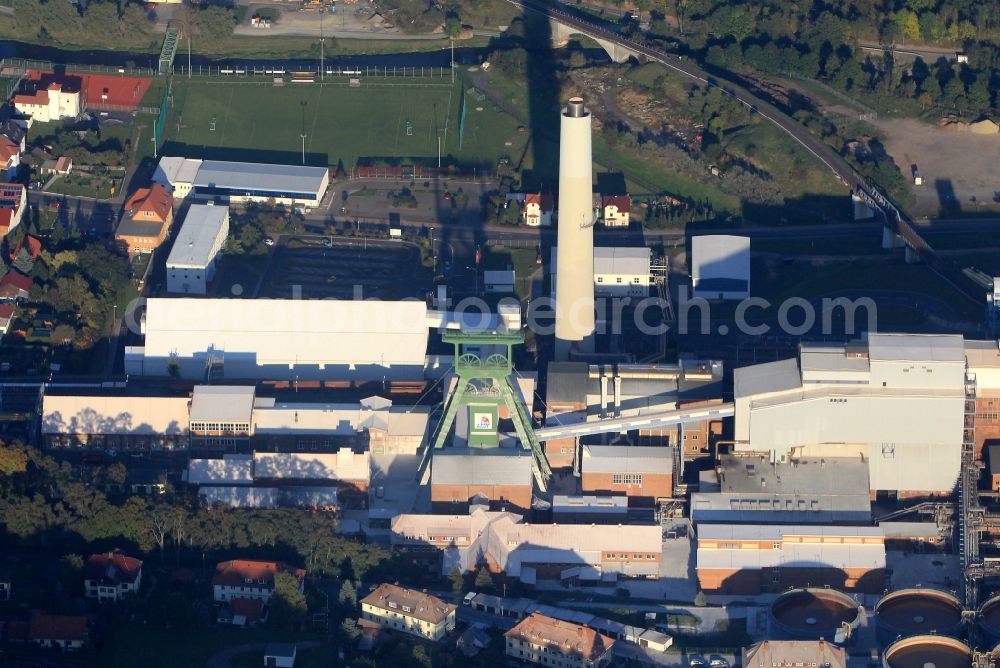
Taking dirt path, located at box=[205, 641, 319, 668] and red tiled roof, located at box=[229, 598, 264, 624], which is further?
red tiled roof, located at box=[229, 598, 264, 624]

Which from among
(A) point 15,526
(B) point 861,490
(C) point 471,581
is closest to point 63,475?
(A) point 15,526

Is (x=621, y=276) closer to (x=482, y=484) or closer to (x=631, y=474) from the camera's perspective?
(x=631, y=474)

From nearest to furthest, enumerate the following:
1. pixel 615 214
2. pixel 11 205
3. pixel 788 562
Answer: pixel 788 562 < pixel 11 205 < pixel 615 214

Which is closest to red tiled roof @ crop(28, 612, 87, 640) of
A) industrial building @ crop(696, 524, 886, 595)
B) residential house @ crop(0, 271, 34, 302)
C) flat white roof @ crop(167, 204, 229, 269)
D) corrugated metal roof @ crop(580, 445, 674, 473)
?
corrugated metal roof @ crop(580, 445, 674, 473)

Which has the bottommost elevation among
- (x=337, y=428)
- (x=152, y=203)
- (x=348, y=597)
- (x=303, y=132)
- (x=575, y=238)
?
(x=348, y=597)

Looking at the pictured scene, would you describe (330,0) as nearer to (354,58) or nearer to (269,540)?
(354,58)

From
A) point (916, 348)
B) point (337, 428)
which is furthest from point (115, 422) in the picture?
point (916, 348)

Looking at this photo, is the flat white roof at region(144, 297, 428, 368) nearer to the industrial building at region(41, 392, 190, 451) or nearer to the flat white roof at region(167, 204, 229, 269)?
the flat white roof at region(167, 204, 229, 269)
